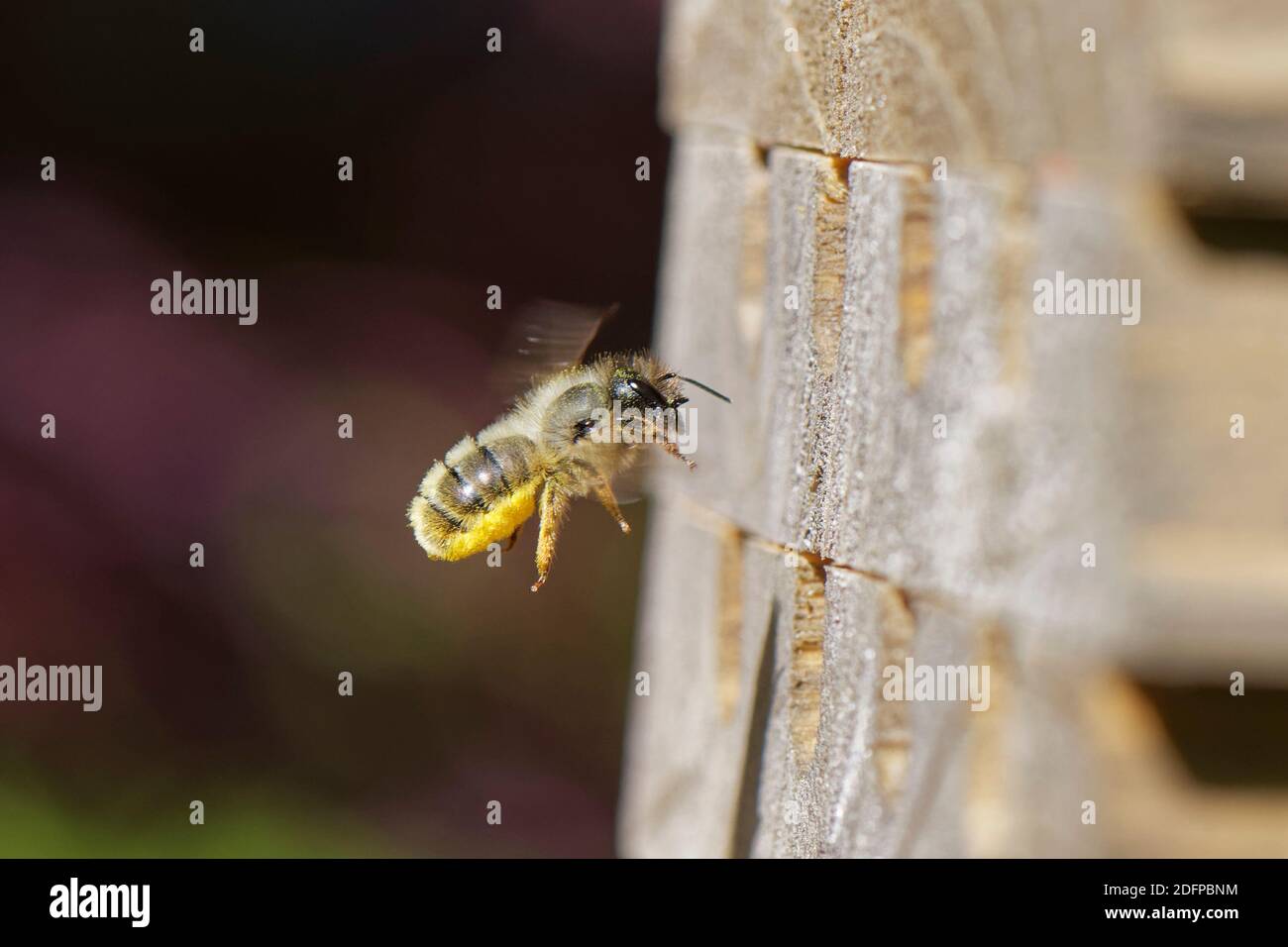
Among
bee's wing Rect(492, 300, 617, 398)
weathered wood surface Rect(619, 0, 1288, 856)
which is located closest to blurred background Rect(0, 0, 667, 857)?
bee's wing Rect(492, 300, 617, 398)

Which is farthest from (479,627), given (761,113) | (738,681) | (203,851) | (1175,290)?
(1175,290)

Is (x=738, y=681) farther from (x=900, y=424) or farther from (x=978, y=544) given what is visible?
(x=978, y=544)

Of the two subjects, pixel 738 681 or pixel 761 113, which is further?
pixel 738 681

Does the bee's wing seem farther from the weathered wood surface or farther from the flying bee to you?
the weathered wood surface

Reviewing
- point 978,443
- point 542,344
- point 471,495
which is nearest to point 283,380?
point 542,344

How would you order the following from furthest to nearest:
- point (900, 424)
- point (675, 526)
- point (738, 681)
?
point (675, 526) < point (738, 681) < point (900, 424)
